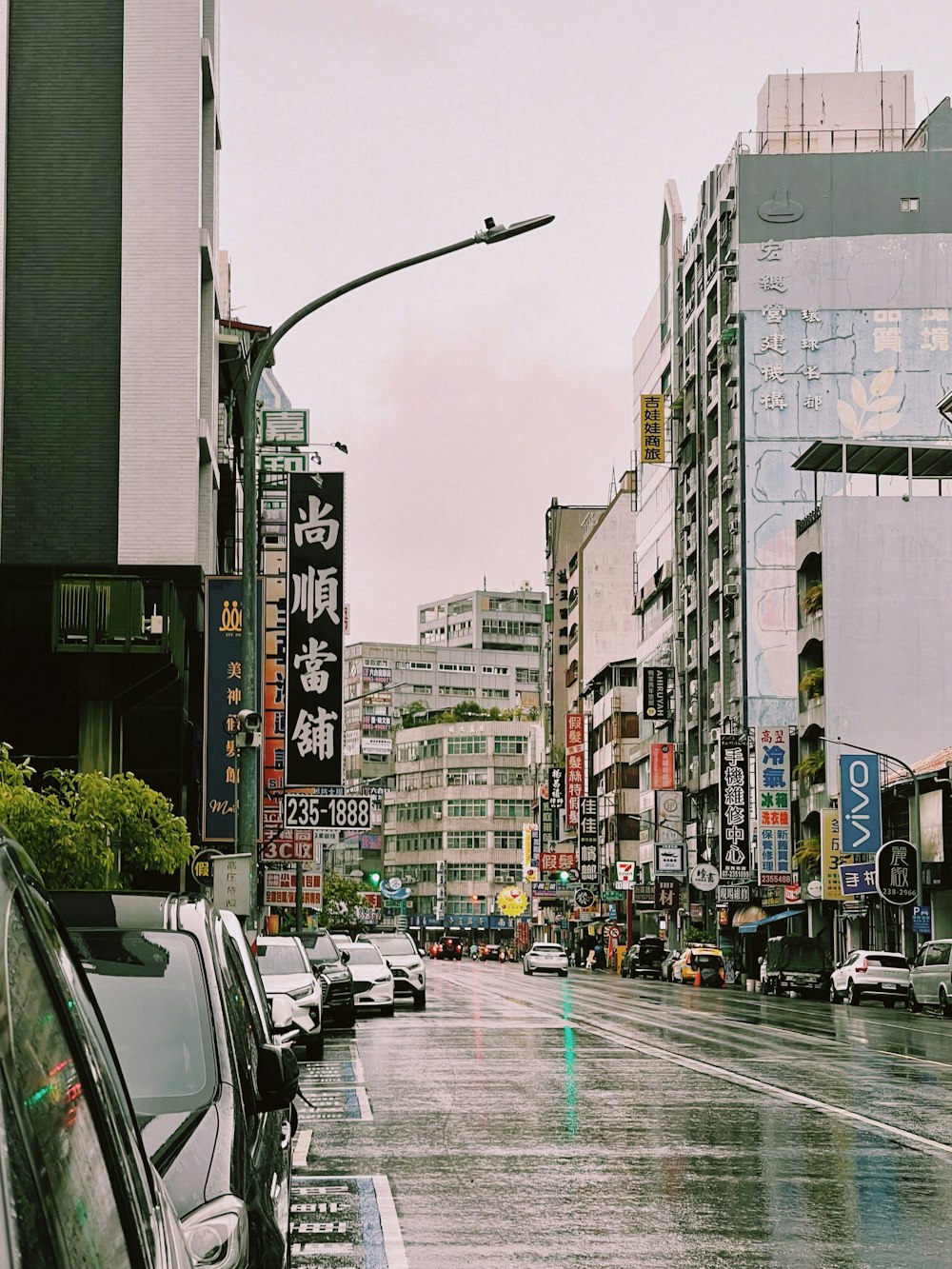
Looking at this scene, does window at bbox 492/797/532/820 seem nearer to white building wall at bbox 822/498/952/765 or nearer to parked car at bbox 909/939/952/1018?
white building wall at bbox 822/498/952/765

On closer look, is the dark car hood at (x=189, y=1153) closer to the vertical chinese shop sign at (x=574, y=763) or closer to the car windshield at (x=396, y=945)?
the car windshield at (x=396, y=945)

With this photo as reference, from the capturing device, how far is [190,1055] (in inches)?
257

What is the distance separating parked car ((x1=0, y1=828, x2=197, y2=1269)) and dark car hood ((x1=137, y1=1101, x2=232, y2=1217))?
97.3 inches

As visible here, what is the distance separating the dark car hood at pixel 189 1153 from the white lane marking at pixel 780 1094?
9.34 meters

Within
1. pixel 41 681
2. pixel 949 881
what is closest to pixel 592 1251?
pixel 41 681

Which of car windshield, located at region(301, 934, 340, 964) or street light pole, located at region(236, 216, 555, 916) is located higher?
street light pole, located at region(236, 216, 555, 916)

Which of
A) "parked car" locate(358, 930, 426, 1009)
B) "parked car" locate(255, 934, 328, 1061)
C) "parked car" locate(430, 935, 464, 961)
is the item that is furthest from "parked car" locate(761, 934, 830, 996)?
"parked car" locate(430, 935, 464, 961)

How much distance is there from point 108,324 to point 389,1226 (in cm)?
3220

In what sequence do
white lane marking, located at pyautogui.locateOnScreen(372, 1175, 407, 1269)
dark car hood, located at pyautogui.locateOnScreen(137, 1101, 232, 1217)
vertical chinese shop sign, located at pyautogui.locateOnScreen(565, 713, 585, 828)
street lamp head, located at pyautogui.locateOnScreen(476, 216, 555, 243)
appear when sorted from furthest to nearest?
vertical chinese shop sign, located at pyautogui.locateOnScreen(565, 713, 585, 828), street lamp head, located at pyautogui.locateOnScreen(476, 216, 555, 243), white lane marking, located at pyautogui.locateOnScreen(372, 1175, 407, 1269), dark car hood, located at pyautogui.locateOnScreen(137, 1101, 232, 1217)

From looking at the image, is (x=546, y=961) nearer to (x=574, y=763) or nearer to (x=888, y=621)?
(x=888, y=621)

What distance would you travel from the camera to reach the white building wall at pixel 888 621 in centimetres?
7169

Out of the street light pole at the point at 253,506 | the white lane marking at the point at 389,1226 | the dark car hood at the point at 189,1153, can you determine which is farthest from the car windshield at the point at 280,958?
the dark car hood at the point at 189,1153

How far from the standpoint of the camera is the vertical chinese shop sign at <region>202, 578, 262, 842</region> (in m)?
38.3

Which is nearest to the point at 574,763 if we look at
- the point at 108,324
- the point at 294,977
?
the point at 108,324
